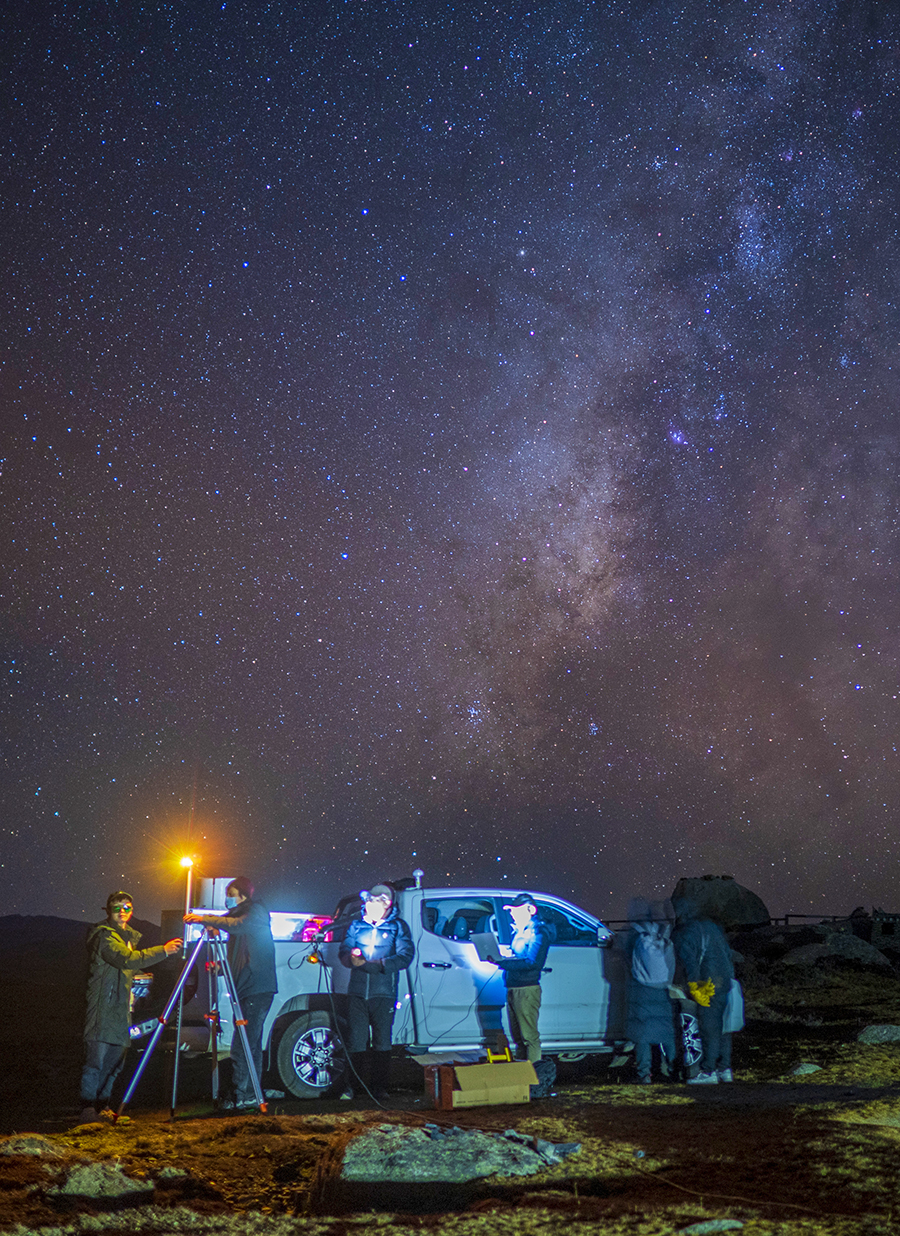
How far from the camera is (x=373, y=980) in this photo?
8180 millimetres

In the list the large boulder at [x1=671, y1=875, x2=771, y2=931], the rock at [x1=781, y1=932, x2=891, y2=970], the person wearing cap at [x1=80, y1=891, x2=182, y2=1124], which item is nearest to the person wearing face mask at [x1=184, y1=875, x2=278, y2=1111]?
the person wearing cap at [x1=80, y1=891, x2=182, y2=1124]

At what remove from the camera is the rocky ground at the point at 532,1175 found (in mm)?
4410

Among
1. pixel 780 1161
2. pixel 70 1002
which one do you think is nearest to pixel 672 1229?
pixel 780 1161

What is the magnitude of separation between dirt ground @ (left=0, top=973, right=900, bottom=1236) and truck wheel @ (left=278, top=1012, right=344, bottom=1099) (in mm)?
219

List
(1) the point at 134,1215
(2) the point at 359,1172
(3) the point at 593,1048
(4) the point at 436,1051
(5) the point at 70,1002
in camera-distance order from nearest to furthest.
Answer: (1) the point at 134,1215, (2) the point at 359,1172, (4) the point at 436,1051, (3) the point at 593,1048, (5) the point at 70,1002

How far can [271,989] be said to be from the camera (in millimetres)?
7938

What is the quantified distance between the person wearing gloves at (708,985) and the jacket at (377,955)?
2.74m

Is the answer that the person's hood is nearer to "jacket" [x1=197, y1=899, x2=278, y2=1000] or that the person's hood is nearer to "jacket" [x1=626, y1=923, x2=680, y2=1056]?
"jacket" [x1=197, y1=899, x2=278, y2=1000]

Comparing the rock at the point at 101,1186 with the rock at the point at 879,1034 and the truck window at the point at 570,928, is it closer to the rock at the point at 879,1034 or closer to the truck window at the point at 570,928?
the truck window at the point at 570,928

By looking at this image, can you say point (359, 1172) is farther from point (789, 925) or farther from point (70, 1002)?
point (789, 925)

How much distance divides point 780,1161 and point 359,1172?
7.99 feet

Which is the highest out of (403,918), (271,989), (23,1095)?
(403,918)

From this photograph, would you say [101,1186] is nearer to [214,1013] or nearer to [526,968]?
[214,1013]

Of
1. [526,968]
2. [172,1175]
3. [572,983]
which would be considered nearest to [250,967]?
[526,968]
